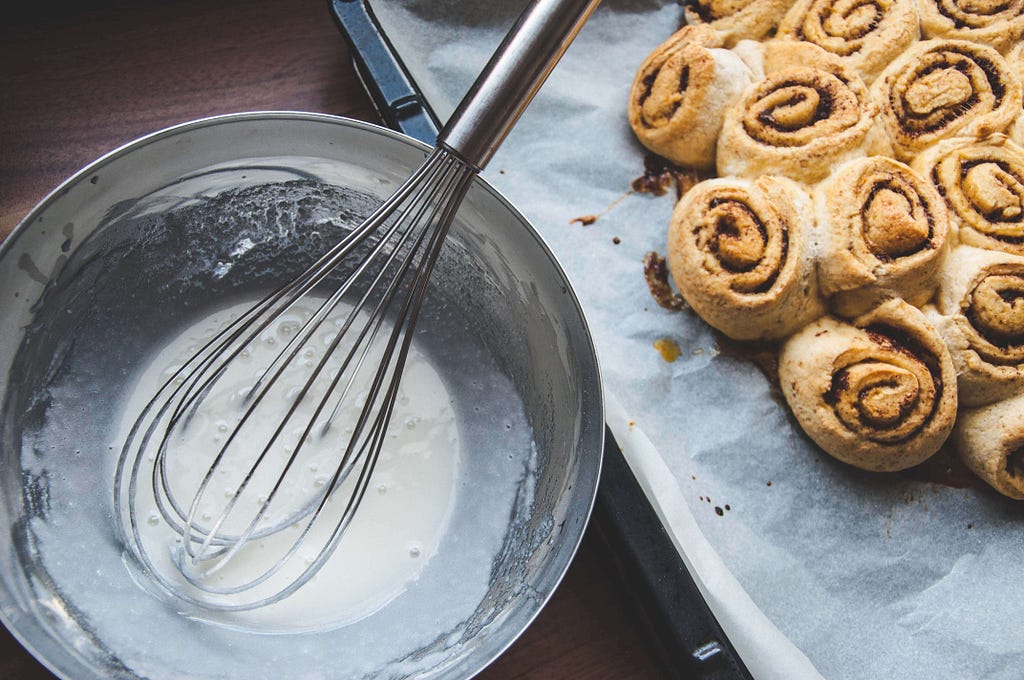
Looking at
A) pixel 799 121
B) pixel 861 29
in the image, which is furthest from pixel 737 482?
pixel 861 29

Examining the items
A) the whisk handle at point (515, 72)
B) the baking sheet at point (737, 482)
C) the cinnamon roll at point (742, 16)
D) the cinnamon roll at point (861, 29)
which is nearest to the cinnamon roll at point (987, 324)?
the baking sheet at point (737, 482)

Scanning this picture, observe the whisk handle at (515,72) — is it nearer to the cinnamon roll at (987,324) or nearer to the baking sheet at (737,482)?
the baking sheet at (737,482)

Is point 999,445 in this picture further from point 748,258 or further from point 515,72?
point 515,72

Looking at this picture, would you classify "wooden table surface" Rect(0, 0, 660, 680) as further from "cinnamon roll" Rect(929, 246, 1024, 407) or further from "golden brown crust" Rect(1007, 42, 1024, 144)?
"golden brown crust" Rect(1007, 42, 1024, 144)

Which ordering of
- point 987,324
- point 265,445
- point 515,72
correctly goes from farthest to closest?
1. point 987,324
2. point 265,445
3. point 515,72

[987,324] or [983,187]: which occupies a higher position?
[983,187]

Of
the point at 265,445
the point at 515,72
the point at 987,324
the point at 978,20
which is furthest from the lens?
the point at 978,20
